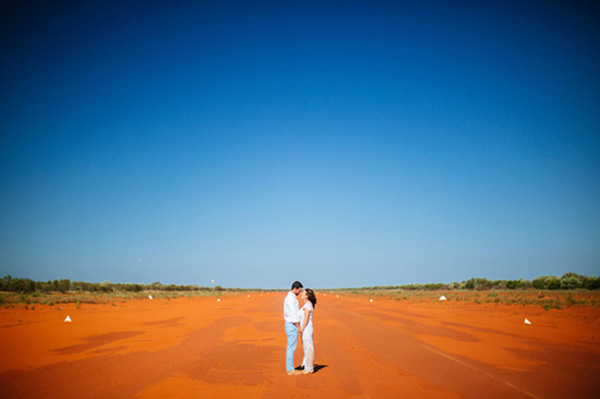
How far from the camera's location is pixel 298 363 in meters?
9.24

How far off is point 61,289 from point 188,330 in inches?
1809

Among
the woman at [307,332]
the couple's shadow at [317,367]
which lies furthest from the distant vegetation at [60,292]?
the woman at [307,332]

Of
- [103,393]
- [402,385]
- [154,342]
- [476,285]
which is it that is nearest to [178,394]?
[103,393]

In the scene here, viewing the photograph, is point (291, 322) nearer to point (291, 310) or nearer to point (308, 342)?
point (291, 310)

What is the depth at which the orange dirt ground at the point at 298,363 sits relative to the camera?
6.89 m

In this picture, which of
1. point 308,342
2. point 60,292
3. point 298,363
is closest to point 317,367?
point 298,363

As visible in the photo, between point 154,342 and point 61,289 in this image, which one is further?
point 61,289

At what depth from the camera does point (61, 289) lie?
52156 mm

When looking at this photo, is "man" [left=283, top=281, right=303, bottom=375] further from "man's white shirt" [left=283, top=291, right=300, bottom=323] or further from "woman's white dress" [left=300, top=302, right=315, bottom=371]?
"woman's white dress" [left=300, top=302, right=315, bottom=371]

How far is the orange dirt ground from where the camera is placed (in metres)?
6.89

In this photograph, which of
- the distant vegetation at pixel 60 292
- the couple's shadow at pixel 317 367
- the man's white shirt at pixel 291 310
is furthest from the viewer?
the distant vegetation at pixel 60 292

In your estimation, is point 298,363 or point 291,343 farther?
point 298,363

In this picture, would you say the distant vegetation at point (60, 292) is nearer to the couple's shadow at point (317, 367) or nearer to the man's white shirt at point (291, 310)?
the couple's shadow at point (317, 367)

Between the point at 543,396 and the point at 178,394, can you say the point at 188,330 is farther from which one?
the point at 543,396
